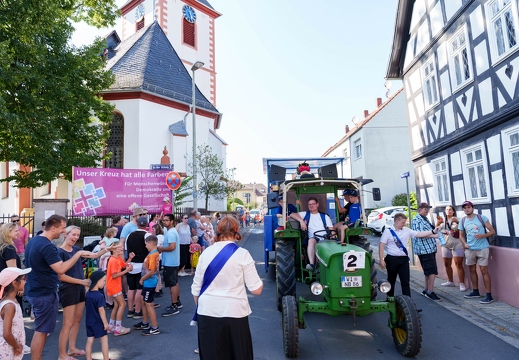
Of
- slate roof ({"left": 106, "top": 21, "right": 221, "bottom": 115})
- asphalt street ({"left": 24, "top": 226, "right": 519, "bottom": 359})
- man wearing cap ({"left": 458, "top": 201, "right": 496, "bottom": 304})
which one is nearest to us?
asphalt street ({"left": 24, "top": 226, "right": 519, "bottom": 359})

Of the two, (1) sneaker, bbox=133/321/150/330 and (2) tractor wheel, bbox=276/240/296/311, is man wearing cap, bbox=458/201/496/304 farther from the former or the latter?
(1) sneaker, bbox=133/321/150/330

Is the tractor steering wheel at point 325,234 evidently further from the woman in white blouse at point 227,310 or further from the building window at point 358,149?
the building window at point 358,149

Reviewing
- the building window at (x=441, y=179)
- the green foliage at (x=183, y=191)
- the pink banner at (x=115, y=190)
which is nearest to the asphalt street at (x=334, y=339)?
the building window at (x=441, y=179)

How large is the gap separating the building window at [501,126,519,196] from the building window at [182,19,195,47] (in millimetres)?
29659

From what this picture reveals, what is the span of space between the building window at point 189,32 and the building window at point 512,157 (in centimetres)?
2966

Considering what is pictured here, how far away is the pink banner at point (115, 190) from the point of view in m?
12.6

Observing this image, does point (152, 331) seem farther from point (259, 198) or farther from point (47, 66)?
point (259, 198)

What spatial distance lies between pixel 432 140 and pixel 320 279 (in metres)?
7.63

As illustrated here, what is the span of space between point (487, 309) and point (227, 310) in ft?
19.4

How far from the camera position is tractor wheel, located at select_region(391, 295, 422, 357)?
464 cm

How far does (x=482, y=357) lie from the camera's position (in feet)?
16.3

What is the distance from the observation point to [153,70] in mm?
24562

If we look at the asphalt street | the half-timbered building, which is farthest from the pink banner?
the half-timbered building

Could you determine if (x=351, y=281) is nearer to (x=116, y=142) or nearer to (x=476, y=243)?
(x=476, y=243)
